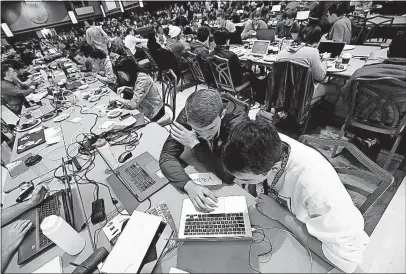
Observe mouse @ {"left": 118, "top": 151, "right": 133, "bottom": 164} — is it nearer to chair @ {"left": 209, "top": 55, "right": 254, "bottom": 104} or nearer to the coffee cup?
chair @ {"left": 209, "top": 55, "right": 254, "bottom": 104}

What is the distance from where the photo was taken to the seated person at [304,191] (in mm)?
756

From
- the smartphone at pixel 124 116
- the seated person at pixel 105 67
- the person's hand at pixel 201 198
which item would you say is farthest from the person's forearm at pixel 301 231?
the seated person at pixel 105 67

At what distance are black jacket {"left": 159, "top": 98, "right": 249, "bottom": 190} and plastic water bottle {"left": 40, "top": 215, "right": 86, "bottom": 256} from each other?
0.57 m

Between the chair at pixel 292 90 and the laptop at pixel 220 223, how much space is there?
1.85 metres

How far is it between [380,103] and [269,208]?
1.74 meters

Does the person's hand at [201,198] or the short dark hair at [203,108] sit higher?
the short dark hair at [203,108]

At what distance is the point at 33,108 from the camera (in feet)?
10.2

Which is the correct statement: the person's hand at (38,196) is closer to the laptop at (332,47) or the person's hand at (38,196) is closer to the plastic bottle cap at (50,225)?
the plastic bottle cap at (50,225)

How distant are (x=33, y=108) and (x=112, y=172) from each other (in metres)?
2.60

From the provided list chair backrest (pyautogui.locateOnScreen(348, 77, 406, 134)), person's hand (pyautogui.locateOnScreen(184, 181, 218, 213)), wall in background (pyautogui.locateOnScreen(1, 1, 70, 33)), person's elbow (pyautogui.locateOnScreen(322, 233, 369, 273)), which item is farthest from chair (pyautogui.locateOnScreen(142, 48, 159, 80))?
wall in background (pyautogui.locateOnScreen(1, 1, 70, 33))

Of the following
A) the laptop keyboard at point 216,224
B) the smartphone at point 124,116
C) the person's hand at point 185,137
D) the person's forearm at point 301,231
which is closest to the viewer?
the person's forearm at point 301,231

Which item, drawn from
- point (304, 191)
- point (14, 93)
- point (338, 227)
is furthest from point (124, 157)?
point (14, 93)

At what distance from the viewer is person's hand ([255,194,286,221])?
3.26 feet

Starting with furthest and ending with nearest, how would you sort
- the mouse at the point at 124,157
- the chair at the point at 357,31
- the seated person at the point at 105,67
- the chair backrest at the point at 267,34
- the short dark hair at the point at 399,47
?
1. the chair at the point at 357,31
2. the chair backrest at the point at 267,34
3. the seated person at the point at 105,67
4. the short dark hair at the point at 399,47
5. the mouse at the point at 124,157
